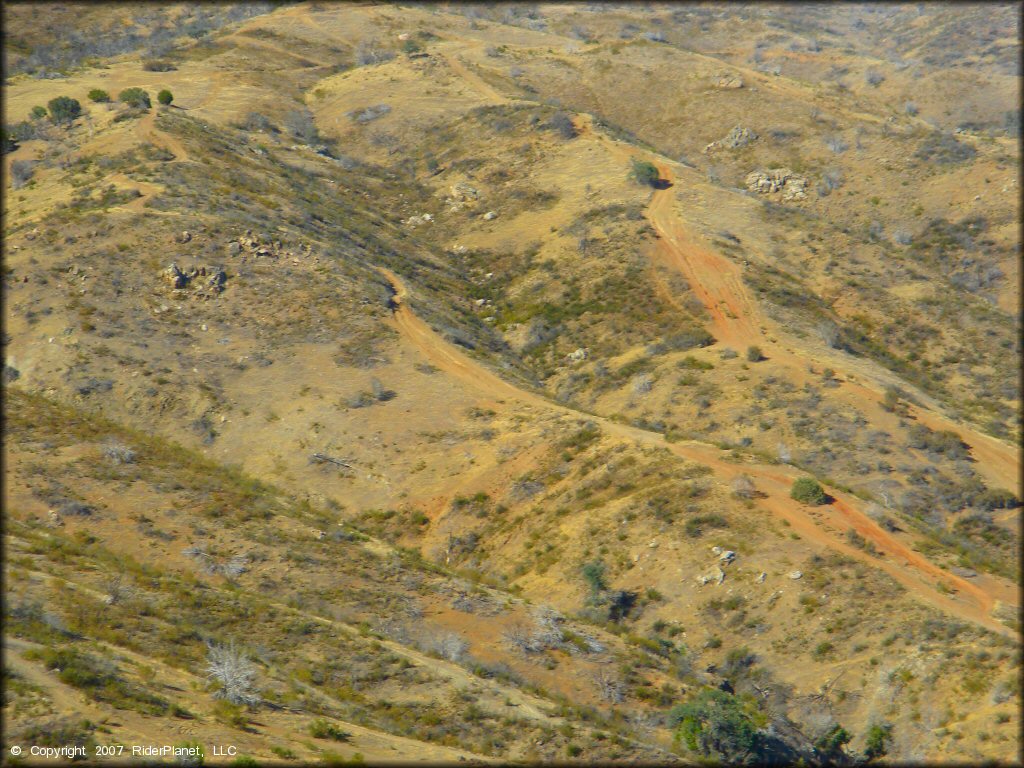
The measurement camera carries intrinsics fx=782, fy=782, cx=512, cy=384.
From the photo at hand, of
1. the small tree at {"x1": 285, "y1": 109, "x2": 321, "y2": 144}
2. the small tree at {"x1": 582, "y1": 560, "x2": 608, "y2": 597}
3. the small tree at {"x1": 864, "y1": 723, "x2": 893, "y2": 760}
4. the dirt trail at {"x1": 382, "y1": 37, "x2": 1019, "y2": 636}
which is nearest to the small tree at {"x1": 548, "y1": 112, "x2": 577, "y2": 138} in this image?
the dirt trail at {"x1": 382, "y1": 37, "x2": 1019, "y2": 636}

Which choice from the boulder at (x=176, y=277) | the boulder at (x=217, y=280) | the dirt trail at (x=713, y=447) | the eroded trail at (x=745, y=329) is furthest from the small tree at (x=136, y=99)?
the eroded trail at (x=745, y=329)

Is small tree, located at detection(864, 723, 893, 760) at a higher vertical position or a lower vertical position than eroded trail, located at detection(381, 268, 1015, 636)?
lower

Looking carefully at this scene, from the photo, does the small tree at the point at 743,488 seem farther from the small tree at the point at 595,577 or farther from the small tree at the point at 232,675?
the small tree at the point at 232,675

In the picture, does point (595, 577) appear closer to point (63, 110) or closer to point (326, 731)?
point (326, 731)

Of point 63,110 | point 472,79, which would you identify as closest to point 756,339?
point 63,110

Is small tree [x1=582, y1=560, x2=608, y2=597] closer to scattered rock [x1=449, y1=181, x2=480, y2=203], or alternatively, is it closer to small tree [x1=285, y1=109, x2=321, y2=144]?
scattered rock [x1=449, y1=181, x2=480, y2=203]
